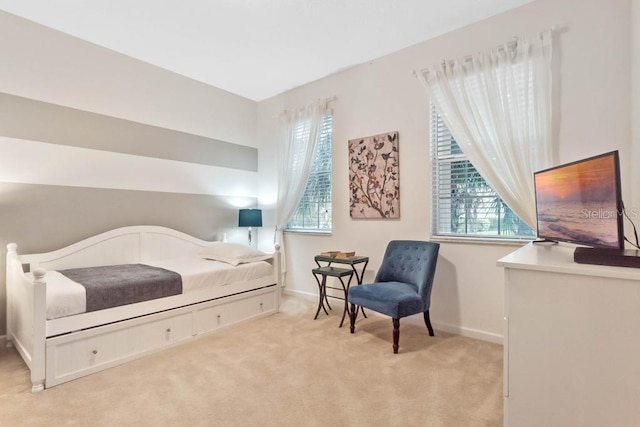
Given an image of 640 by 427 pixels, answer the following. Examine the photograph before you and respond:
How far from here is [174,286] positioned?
2.77m

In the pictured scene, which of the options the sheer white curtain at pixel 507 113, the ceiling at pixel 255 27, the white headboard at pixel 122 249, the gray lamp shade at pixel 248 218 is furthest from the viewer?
the gray lamp shade at pixel 248 218

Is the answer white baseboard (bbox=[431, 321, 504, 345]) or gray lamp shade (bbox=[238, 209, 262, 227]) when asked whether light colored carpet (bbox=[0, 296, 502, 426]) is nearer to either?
white baseboard (bbox=[431, 321, 504, 345])

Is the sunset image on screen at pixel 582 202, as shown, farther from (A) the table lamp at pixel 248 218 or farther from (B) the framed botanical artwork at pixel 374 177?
(A) the table lamp at pixel 248 218

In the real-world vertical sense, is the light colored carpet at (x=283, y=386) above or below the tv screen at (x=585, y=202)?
below

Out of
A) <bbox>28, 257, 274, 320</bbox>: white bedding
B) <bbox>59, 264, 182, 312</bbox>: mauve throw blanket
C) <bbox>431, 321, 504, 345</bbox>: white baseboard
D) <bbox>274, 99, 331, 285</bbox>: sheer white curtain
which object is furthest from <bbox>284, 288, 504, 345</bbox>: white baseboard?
<bbox>59, 264, 182, 312</bbox>: mauve throw blanket

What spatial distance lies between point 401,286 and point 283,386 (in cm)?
133

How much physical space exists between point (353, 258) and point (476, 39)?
2.35 m

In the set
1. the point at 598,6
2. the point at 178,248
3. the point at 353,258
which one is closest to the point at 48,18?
the point at 178,248

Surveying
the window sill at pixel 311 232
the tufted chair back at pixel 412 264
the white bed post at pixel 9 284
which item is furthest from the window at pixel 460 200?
the white bed post at pixel 9 284

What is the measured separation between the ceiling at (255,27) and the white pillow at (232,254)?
2.11m

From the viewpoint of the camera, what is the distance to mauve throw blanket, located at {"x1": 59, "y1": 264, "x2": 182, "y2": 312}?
2.35 m

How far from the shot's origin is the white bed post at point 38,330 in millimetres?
2031

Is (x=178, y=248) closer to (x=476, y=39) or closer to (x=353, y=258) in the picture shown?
(x=353, y=258)

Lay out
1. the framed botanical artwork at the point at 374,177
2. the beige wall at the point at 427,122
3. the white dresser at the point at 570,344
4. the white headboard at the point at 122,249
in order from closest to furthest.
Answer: the white dresser at the point at 570,344, the beige wall at the point at 427,122, the white headboard at the point at 122,249, the framed botanical artwork at the point at 374,177
